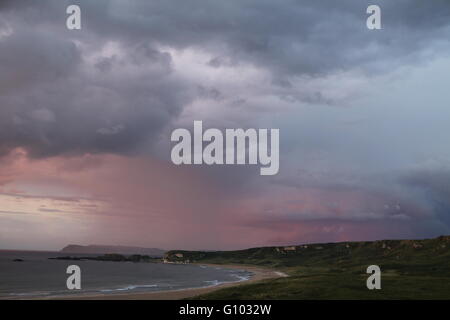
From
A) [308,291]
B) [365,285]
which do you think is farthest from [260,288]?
[365,285]

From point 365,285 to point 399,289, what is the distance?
8.31m
